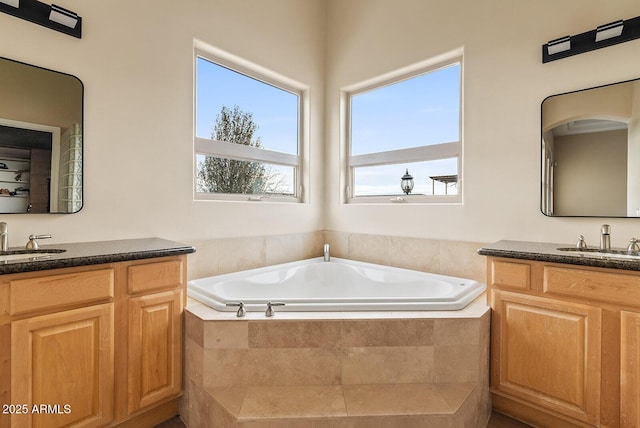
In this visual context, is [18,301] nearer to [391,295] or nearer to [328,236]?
[391,295]

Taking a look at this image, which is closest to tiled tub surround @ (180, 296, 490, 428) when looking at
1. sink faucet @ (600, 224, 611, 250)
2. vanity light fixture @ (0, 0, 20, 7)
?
sink faucet @ (600, 224, 611, 250)

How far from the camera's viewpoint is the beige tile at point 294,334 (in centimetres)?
164

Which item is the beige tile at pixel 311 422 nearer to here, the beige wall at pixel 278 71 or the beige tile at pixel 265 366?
the beige tile at pixel 265 366

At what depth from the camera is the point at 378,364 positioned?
65.0 inches

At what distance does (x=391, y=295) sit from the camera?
253 centimetres

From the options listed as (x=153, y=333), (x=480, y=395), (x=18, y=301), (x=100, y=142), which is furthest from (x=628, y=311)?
(x=100, y=142)

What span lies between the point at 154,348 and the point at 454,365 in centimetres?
151

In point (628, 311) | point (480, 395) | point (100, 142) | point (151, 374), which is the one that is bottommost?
point (480, 395)

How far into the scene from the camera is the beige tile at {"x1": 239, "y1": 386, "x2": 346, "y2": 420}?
1471 millimetres

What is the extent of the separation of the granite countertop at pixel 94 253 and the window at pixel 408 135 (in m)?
1.85

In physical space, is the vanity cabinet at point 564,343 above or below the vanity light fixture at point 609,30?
below

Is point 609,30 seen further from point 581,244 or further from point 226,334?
point 226,334

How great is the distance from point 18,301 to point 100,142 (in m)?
0.99

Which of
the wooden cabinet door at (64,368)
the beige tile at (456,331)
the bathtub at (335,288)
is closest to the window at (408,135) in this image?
the bathtub at (335,288)
